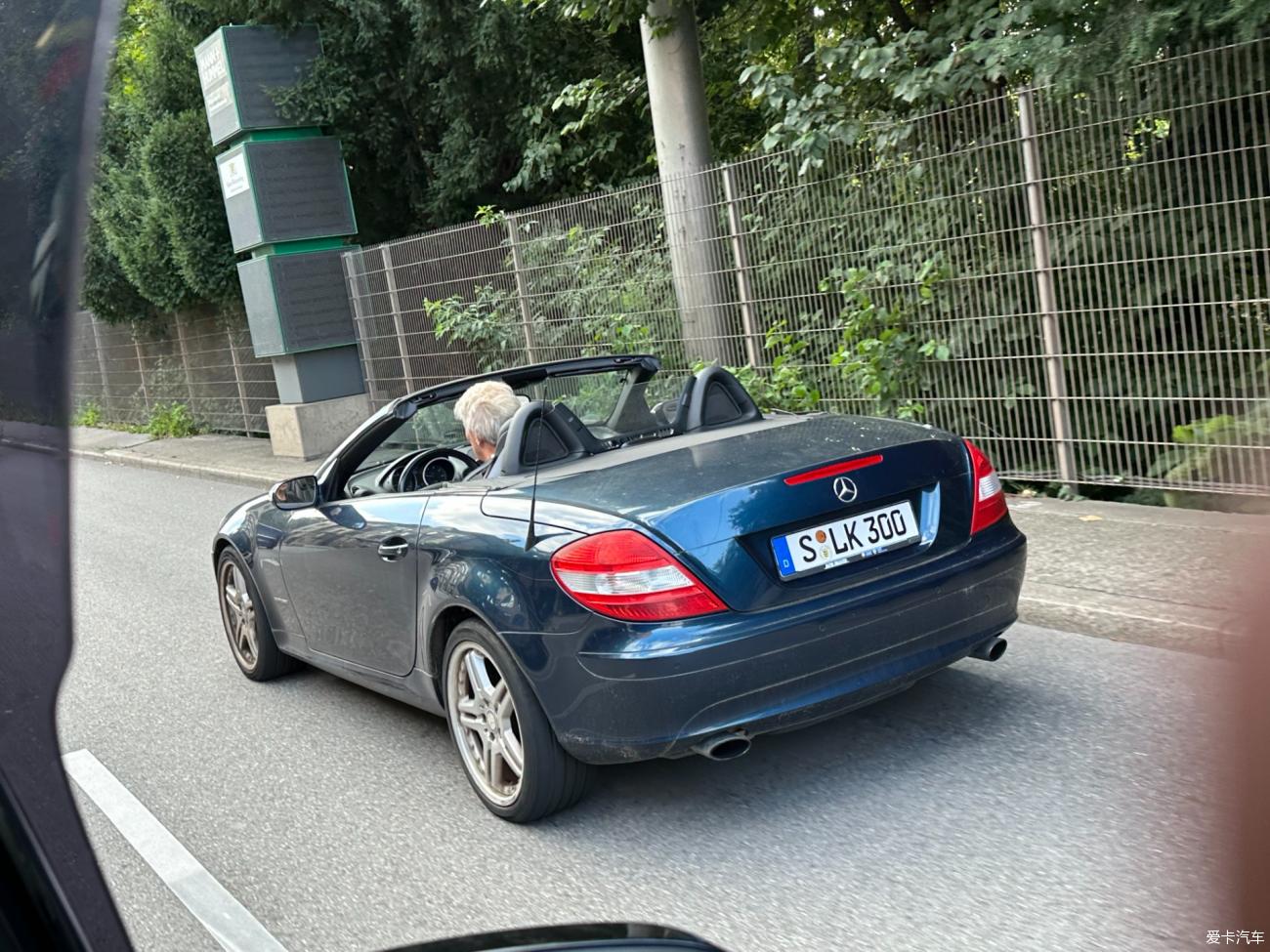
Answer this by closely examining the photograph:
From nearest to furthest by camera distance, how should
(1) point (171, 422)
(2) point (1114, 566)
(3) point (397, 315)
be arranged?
(2) point (1114, 566)
(3) point (397, 315)
(1) point (171, 422)

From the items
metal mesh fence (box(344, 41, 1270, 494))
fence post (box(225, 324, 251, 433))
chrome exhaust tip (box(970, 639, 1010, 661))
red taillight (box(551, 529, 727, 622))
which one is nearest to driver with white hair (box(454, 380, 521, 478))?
red taillight (box(551, 529, 727, 622))

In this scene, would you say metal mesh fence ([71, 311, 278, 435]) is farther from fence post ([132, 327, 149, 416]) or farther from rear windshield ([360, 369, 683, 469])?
rear windshield ([360, 369, 683, 469])

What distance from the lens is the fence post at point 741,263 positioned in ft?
32.3

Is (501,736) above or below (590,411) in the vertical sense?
below

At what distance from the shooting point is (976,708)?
4672 mm

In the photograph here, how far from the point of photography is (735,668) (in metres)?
3.76

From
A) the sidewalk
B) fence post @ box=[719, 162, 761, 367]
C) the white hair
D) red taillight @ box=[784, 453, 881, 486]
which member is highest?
fence post @ box=[719, 162, 761, 367]

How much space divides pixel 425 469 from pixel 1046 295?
421 centimetres

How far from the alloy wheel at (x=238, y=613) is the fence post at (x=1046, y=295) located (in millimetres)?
4812

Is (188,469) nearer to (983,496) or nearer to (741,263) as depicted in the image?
(741,263)

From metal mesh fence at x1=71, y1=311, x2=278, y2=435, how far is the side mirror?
13.4 meters

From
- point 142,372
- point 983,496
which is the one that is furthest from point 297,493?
point 142,372

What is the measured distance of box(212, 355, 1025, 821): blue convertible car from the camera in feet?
12.5

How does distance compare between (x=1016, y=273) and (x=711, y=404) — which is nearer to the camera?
(x=711, y=404)
